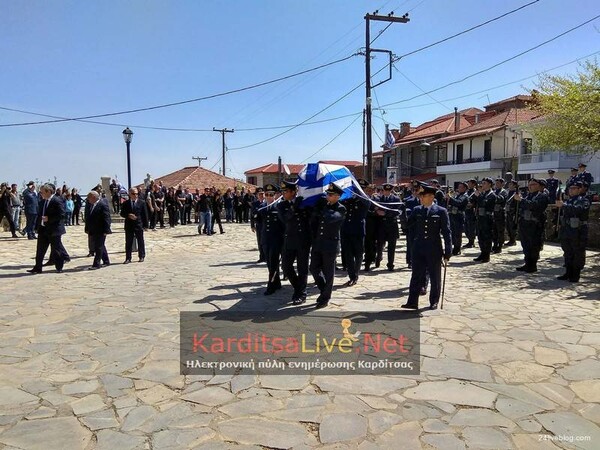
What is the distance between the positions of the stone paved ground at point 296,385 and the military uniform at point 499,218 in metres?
3.95

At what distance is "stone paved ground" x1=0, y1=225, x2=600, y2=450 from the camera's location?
341 centimetres

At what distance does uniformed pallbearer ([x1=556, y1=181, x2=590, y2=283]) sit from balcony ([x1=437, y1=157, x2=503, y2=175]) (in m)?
34.9

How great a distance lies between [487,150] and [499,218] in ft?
110

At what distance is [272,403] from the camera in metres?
3.90

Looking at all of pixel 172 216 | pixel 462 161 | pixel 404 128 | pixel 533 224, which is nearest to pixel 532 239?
pixel 533 224

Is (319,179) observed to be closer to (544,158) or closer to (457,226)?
(457,226)

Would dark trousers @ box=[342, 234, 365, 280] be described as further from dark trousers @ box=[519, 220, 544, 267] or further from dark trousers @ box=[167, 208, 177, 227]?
dark trousers @ box=[167, 208, 177, 227]

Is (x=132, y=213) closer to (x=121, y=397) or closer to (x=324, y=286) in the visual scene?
(x=324, y=286)


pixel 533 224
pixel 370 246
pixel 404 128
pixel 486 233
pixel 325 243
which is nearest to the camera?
pixel 325 243

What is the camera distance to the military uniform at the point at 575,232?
8.50 metres

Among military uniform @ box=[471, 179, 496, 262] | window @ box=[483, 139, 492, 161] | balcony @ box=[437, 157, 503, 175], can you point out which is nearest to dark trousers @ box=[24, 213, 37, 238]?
military uniform @ box=[471, 179, 496, 262]

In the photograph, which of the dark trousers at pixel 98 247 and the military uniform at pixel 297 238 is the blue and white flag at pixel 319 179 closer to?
the military uniform at pixel 297 238

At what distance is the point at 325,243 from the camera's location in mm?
6820

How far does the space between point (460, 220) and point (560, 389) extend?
813cm
